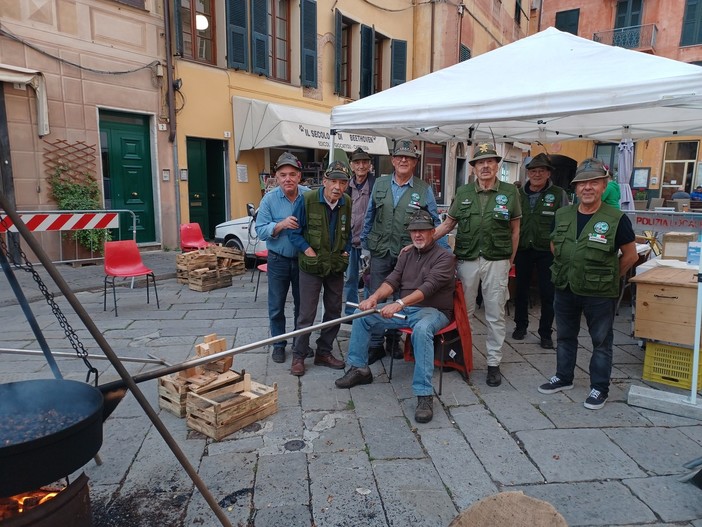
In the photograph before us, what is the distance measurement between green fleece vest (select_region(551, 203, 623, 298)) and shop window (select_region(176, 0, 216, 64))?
28.7 feet

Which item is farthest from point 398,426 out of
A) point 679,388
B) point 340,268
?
point 679,388

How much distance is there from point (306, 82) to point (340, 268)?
360 inches

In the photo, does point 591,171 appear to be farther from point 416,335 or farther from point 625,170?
point 625,170

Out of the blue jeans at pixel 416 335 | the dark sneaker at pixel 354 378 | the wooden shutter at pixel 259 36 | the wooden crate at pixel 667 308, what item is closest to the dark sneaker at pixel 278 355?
the dark sneaker at pixel 354 378

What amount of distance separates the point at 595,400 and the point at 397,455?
64.3 inches

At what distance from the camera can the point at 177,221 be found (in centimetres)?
987

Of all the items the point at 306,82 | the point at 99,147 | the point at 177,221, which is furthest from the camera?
the point at 306,82

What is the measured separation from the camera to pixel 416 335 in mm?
3516

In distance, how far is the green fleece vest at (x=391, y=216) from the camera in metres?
4.27

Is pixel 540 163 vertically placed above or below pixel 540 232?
above

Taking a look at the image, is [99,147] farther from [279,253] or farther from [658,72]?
[658,72]

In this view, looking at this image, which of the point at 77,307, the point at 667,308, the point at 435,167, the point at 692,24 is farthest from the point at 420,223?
the point at 692,24

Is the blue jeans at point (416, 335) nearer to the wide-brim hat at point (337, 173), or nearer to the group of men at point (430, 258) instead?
the group of men at point (430, 258)

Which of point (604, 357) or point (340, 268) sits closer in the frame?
point (604, 357)
